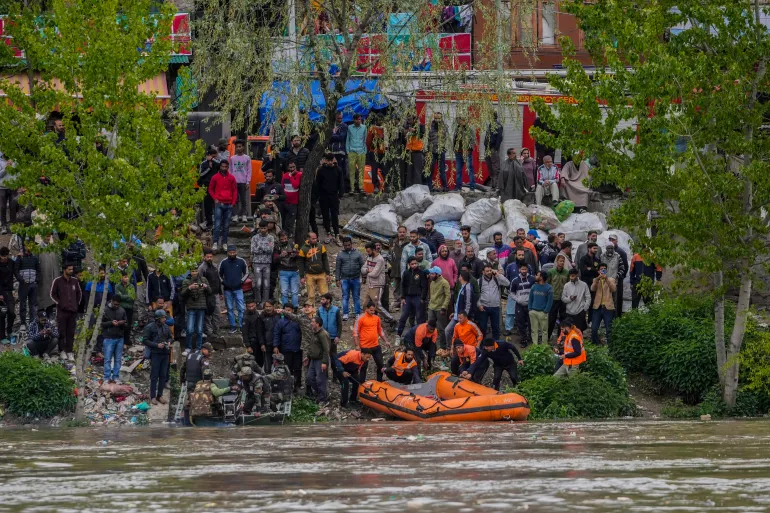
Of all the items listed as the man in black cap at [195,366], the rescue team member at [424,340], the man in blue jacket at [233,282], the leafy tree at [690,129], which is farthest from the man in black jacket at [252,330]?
the leafy tree at [690,129]

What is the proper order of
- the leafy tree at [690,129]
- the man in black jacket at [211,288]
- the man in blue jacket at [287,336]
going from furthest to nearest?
the man in black jacket at [211,288]
the man in blue jacket at [287,336]
the leafy tree at [690,129]

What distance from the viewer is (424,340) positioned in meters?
25.6

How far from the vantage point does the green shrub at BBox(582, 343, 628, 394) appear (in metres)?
25.1

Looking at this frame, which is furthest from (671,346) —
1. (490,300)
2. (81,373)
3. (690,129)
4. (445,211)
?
(81,373)

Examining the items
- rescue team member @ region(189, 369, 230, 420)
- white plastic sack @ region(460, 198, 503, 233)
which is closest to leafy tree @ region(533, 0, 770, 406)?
white plastic sack @ region(460, 198, 503, 233)

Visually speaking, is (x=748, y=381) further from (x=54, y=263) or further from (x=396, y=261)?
(x=54, y=263)

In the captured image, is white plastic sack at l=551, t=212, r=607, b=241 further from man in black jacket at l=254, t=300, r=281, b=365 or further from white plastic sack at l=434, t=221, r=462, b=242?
man in black jacket at l=254, t=300, r=281, b=365

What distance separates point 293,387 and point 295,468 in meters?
9.26

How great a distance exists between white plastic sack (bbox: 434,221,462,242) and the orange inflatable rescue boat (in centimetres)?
724

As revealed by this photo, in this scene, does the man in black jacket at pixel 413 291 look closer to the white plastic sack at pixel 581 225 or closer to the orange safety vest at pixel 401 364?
the orange safety vest at pixel 401 364

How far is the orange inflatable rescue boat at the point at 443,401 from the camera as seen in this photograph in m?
22.9

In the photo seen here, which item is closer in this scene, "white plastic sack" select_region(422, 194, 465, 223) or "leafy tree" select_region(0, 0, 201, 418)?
"leafy tree" select_region(0, 0, 201, 418)

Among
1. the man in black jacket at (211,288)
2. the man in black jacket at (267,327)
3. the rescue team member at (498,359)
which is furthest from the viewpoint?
the man in black jacket at (211,288)

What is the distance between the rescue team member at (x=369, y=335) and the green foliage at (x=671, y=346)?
4771 mm
